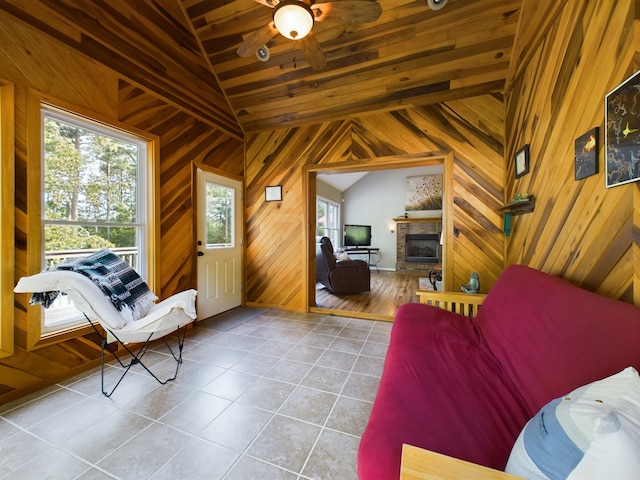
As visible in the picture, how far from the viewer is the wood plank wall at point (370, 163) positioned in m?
2.78

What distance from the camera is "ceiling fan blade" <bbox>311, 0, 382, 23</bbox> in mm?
1587

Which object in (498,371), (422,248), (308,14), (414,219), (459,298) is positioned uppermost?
(308,14)

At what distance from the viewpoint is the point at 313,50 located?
6.40 ft

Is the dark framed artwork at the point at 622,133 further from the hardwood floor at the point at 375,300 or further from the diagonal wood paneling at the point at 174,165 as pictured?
the diagonal wood paneling at the point at 174,165

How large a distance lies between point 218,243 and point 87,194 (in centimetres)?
156

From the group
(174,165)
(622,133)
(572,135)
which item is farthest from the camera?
(174,165)

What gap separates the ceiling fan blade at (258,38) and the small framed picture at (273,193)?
184 centimetres

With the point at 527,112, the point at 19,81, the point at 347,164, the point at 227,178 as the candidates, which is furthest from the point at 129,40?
the point at 527,112

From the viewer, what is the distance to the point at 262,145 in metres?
3.82

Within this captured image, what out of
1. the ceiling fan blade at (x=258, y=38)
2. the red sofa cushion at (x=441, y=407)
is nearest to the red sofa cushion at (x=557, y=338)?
the red sofa cushion at (x=441, y=407)

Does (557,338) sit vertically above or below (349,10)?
below

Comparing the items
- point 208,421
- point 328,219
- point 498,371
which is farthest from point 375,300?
point 328,219

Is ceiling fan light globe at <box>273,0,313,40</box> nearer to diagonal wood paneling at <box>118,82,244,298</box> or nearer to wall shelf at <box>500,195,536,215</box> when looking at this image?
diagonal wood paneling at <box>118,82,244,298</box>

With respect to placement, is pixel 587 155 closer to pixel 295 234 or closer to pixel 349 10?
pixel 349 10
